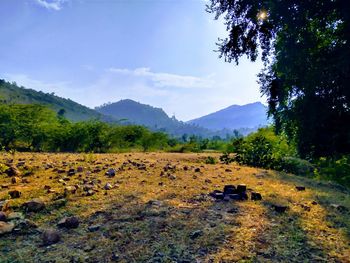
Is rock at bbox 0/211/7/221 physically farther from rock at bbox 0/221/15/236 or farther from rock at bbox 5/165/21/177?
rock at bbox 5/165/21/177

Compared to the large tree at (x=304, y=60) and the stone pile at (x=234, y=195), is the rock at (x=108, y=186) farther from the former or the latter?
the large tree at (x=304, y=60)

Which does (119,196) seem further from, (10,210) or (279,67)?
(279,67)

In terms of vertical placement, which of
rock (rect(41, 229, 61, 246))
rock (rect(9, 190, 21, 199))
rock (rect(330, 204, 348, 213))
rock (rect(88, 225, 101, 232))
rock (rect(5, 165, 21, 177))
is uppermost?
rock (rect(5, 165, 21, 177))

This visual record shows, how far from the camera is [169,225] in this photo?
449 centimetres

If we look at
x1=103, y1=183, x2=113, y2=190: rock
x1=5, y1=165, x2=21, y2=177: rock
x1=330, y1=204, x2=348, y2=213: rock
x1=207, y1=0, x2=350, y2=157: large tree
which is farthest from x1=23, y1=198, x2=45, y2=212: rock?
x1=207, y1=0, x2=350, y2=157: large tree

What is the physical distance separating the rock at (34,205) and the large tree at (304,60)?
25.0ft

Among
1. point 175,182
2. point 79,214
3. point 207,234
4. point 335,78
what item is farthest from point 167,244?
point 335,78

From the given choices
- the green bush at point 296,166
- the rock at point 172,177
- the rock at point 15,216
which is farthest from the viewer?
the green bush at point 296,166

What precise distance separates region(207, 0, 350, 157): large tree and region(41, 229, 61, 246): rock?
777cm

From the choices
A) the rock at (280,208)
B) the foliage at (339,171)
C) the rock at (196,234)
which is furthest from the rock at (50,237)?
the foliage at (339,171)

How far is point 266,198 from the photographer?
613 centimetres

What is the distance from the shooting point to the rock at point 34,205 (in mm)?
4900

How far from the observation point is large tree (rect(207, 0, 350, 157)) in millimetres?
8953

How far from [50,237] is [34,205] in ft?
3.60
